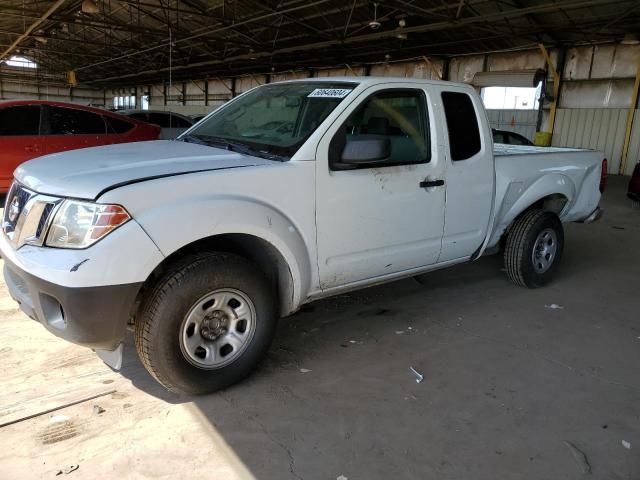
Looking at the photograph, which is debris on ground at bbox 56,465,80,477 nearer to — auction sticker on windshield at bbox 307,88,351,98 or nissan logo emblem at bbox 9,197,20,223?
nissan logo emblem at bbox 9,197,20,223

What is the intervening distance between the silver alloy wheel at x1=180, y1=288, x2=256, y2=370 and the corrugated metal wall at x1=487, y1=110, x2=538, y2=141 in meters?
16.5

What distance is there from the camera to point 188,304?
260cm

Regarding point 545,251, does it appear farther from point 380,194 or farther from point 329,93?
point 329,93

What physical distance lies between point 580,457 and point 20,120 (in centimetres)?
739

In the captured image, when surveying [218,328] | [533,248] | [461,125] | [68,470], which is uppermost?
[461,125]

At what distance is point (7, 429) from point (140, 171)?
4.75 feet

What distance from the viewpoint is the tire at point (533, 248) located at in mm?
4609

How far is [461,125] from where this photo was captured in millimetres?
3852

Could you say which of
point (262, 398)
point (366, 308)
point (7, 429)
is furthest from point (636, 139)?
point (7, 429)

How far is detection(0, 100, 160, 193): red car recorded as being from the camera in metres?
6.66

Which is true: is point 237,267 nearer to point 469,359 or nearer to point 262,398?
point 262,398

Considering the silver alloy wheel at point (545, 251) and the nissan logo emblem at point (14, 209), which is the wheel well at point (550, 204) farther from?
the nissan logo emblem at point (14, 209)

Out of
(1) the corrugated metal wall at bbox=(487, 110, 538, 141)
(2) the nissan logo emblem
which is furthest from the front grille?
(1) the corrugated metal wall at bbox=(487, 110, 538, 141)

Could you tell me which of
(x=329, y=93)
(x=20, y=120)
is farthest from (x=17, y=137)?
(x=329, y=93)
